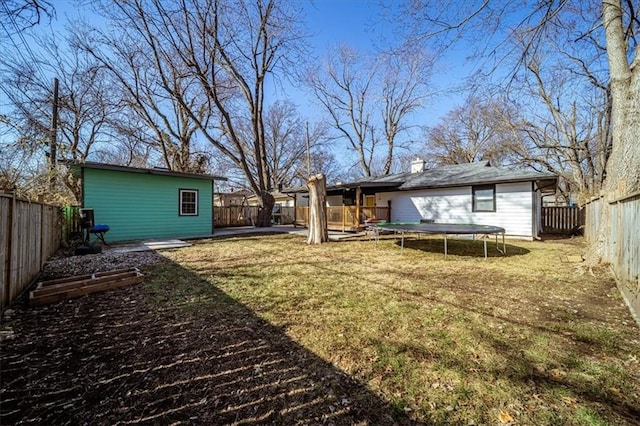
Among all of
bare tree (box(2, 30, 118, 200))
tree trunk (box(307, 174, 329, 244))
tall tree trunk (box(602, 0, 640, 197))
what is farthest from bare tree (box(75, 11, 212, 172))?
tall tree trunk (box(602, 0, 640, 197))

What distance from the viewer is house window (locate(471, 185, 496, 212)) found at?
449 inches

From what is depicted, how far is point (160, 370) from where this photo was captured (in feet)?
7.39

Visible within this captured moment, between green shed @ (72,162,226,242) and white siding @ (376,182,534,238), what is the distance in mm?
9086

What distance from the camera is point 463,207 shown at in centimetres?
1219

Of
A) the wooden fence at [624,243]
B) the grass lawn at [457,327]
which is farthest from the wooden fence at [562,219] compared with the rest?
the wooden fence at [624,243]

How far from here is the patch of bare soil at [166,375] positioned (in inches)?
70.1

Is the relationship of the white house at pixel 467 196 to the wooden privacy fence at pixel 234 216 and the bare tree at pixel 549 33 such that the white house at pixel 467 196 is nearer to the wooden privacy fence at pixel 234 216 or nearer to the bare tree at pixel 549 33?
the bare tree at pixel 549 33

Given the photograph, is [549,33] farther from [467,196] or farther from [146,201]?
[146,201]

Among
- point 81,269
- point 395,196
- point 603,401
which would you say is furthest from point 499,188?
point 81,269

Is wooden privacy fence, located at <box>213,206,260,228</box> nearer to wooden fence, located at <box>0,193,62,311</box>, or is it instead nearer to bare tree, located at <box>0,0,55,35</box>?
wooden fence, located at <box>0,193,62,311</box>

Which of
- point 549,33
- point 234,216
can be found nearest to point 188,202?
point 234,216

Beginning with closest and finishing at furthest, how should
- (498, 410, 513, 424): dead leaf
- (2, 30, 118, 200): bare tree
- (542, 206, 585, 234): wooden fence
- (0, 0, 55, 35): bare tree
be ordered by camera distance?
(498, 410, 513, 424): dead leaf < (0, 0, 55, 35): bare tree < (2, 30, 118, 200): bare tree < (542, 206, 585, 234): wooden fence

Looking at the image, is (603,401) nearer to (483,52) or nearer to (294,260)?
(294,260)

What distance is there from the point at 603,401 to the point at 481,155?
25.5 metres
